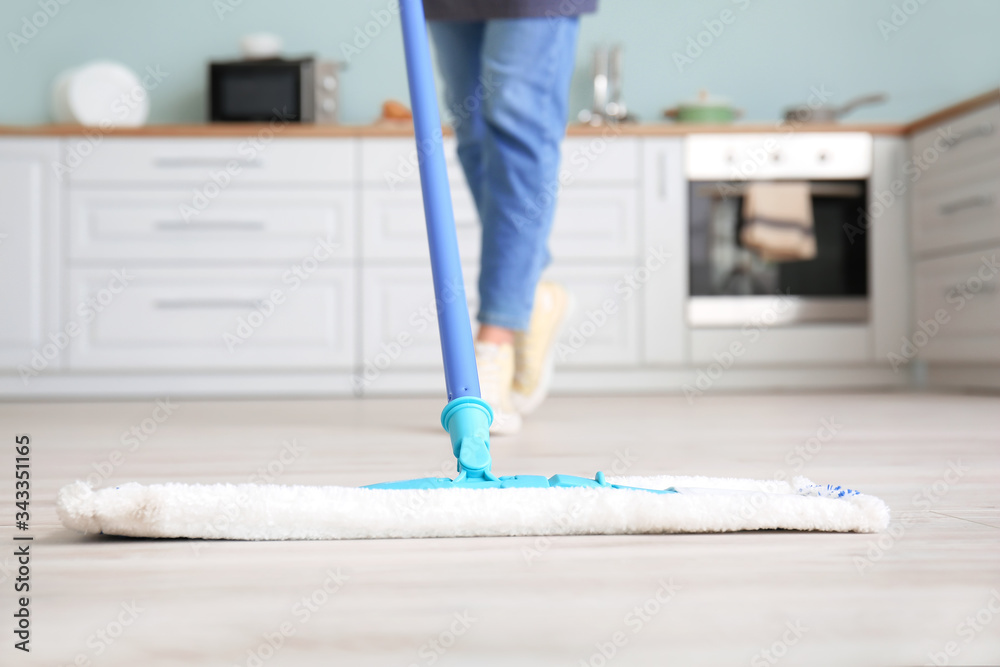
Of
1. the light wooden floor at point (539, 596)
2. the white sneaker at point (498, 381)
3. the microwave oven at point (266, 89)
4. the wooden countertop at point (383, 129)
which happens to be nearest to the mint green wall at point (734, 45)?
the microwave oven at point (266, 89)

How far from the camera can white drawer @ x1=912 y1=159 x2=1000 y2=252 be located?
2412 mm

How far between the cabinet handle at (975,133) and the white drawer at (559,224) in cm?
90

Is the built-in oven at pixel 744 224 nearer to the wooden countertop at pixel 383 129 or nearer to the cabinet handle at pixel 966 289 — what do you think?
the wooden countertop at pixel 383 129

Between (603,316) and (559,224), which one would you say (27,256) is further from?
(603,316)

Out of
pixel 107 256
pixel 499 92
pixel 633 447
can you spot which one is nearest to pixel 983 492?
pixel 633 447

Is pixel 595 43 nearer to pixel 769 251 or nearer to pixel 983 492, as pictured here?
pixel 769 251

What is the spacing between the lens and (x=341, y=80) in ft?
11.1

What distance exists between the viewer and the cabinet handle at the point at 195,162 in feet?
8.91

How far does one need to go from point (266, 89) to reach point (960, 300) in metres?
2.20

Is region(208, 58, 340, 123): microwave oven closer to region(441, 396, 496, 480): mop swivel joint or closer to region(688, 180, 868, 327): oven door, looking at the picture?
region(688, 180, 868, 327): oven door

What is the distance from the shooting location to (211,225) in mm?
2713

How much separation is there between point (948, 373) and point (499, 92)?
205cm

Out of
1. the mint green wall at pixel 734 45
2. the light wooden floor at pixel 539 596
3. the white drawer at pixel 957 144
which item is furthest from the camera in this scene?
the mint green wall at pixel 734 45

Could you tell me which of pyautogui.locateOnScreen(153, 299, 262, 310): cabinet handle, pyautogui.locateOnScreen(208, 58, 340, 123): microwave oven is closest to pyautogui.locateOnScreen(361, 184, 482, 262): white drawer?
pyautogui.locateOnScreen(153, 299, 262, 310): cabinet handle
